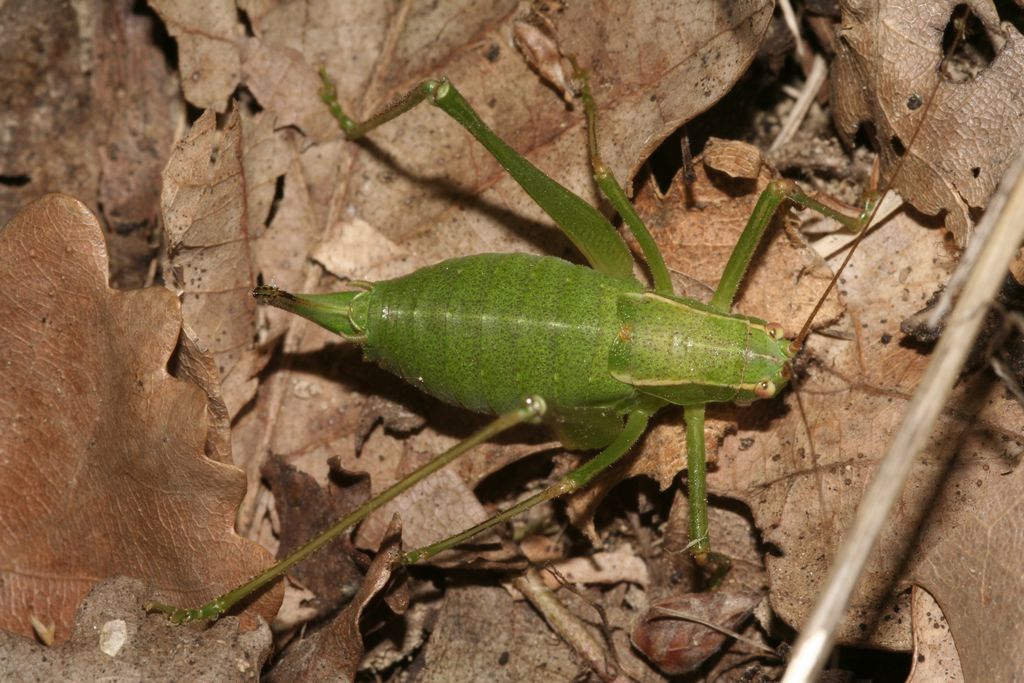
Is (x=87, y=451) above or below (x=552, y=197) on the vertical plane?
below

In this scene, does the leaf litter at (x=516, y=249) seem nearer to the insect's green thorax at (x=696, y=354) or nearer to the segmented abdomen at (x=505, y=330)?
the insect's green thorax at (x=696, y=354)

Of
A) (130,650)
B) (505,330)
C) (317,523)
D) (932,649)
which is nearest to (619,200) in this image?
(505,330)

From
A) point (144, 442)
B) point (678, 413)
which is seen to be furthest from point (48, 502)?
point (678, 413)

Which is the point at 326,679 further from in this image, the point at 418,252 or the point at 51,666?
the point at 418,252

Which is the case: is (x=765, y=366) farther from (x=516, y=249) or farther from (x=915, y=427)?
(x=516, y=249)

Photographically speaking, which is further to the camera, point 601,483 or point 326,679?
point 601,483

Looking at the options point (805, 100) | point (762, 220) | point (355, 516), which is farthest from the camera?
point (805, 100)

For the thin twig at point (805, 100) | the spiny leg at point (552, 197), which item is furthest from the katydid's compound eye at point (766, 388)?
the thin twig at point (805, 100)
